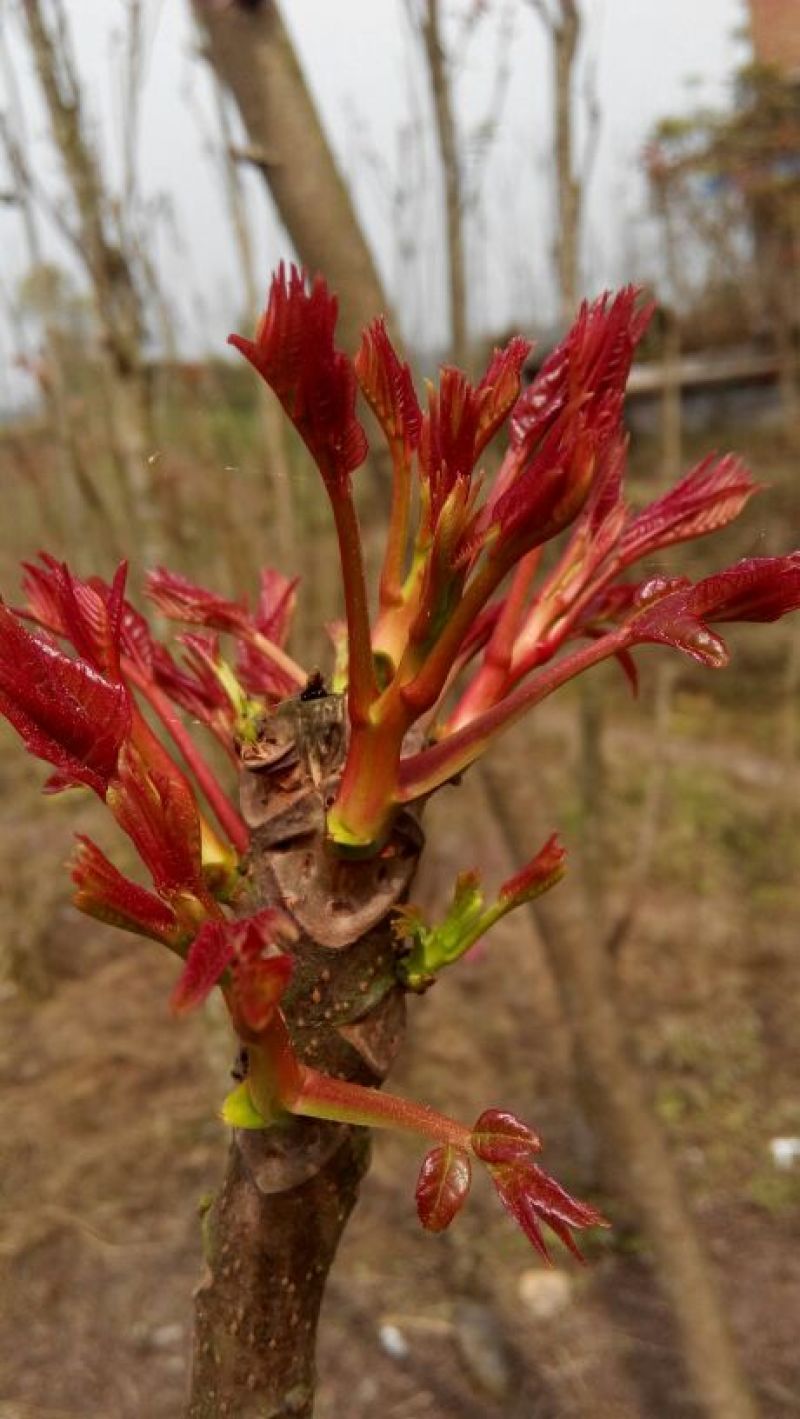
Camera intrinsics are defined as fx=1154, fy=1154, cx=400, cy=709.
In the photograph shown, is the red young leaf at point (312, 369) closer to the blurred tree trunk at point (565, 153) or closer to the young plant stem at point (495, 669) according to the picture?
the young plant stem at point (495, 669)

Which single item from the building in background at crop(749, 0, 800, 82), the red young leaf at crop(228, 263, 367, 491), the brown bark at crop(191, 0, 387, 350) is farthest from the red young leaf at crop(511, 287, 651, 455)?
the building in background at crop(749, 0, 800, 82)

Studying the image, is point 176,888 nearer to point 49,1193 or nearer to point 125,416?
point 125,416

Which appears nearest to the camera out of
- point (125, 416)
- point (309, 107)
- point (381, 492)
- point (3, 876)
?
point (309, 107)

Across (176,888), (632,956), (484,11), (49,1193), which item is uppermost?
(484,11)

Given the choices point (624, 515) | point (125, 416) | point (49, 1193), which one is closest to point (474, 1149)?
point (624, 515)

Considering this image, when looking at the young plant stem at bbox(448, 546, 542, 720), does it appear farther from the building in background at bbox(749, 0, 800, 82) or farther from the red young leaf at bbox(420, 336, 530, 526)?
the building in background at bbox(749, 0, 800, 82)

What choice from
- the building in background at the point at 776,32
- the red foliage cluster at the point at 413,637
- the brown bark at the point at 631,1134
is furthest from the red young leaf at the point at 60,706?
the building in background at the point at 776,32
